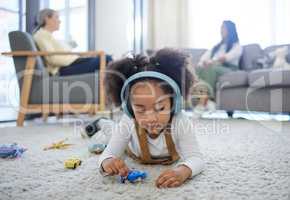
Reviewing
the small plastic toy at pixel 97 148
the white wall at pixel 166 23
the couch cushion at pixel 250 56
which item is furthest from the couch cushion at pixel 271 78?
the white wall at pixel 166 23

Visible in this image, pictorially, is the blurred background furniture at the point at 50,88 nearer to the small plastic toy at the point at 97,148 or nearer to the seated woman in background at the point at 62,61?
the seated woman in background at the point at 62,61

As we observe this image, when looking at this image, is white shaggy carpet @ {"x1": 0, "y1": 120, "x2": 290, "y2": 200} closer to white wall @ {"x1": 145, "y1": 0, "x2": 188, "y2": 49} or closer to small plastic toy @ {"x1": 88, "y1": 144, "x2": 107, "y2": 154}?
small plastic toy @ {"x1": 88, "y1": 144, "x2": 107, "y2": 154}

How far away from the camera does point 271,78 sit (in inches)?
83.2

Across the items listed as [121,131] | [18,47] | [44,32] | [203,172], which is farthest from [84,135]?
[44,32]

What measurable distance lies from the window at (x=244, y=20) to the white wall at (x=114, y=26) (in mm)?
800

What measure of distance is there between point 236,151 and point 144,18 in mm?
3242

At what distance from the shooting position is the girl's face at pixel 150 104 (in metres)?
0.73

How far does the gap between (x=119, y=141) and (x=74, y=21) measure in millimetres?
3157

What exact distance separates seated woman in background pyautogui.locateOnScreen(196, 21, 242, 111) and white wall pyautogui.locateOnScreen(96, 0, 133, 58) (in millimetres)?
1161

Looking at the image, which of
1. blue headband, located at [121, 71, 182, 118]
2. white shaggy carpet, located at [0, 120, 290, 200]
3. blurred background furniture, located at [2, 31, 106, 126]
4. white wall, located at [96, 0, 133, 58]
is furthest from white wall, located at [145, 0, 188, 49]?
blue headband, located at [121, 71, 182, 118]

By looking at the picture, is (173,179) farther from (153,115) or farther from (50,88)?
(50,88)

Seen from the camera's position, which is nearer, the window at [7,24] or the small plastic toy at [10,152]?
the small plastic toy at [10,152]

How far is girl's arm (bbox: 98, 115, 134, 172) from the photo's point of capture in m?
0.78

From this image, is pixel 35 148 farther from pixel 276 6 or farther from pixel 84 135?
pixel 276 6
